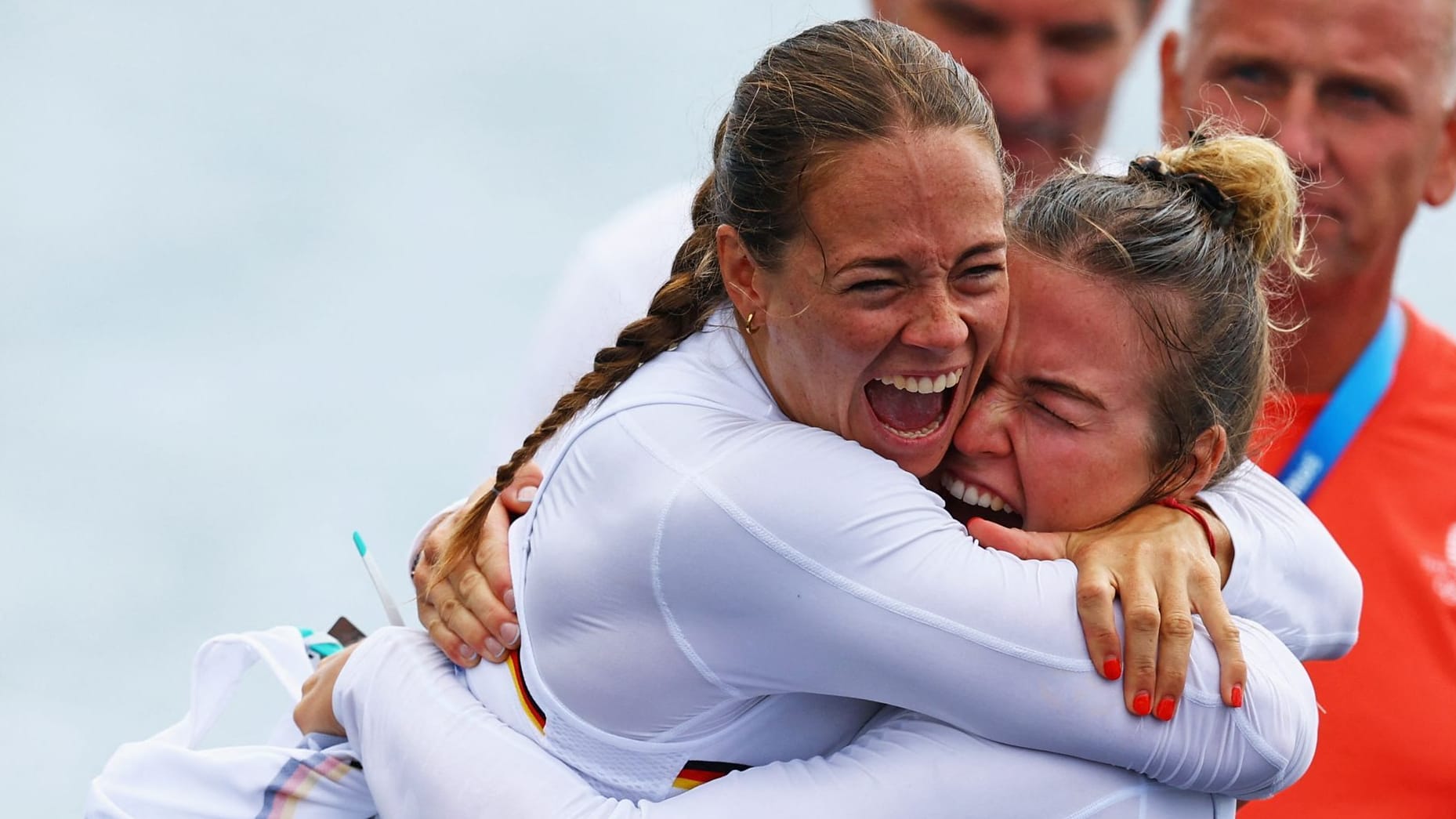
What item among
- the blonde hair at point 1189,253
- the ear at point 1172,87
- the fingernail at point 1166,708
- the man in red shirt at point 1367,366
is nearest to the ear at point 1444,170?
the man in red shirt at point 1367,366

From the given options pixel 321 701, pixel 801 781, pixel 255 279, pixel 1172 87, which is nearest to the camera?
pixel 801 781

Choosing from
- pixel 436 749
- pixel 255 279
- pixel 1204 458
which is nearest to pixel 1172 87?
pixel 1204 458

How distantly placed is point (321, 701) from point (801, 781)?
0.67 meters

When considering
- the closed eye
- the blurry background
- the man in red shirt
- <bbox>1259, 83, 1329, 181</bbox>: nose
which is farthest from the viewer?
the blurry background

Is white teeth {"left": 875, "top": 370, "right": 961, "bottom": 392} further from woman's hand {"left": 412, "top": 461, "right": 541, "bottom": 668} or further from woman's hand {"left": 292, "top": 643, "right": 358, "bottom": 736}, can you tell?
woman's hand {"left": 292, "top": 643, "right": 358, "bottom": 736}

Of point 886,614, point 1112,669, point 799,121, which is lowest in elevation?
point 1112,669

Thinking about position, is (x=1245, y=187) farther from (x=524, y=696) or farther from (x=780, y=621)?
(x=524, y=696)

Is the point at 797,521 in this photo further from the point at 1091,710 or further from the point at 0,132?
the point at 0,132

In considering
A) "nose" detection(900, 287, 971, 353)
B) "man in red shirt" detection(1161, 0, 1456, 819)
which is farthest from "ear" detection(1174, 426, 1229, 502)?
"man in red shirt" detection(1161, 0, 1456, 819)

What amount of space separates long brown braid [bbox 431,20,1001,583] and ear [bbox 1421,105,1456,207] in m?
1.62

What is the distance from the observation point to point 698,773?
1.67 m

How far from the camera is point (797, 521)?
1502 millimetres

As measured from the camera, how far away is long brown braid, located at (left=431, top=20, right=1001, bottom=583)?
157 centimetres

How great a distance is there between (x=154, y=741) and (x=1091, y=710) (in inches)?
43.8
